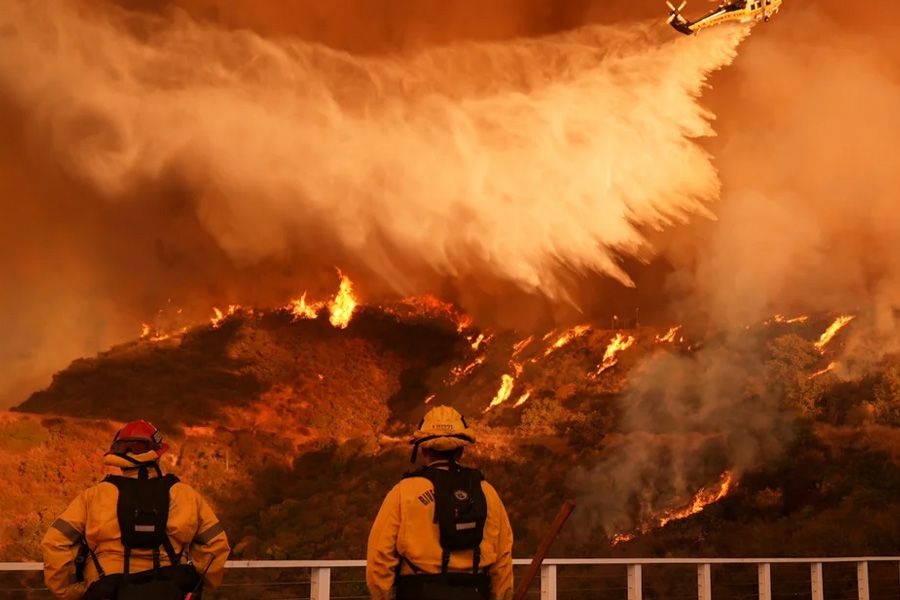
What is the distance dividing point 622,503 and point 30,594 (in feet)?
36.8

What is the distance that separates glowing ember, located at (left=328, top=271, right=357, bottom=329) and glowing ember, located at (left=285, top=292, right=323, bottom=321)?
0.32 metres

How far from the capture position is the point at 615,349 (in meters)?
23.8

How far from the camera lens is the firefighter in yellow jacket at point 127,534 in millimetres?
4789

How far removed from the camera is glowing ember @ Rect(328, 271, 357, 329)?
23.2 m

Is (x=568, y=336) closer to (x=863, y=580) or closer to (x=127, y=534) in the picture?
(x=863, y=580)

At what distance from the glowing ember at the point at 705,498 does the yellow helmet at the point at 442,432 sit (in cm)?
1832

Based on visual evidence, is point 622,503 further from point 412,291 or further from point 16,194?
point 16,194

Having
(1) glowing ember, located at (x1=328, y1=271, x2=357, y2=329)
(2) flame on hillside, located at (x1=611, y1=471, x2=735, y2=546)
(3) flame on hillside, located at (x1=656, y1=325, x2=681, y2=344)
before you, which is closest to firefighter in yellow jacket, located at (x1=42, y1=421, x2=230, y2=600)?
(2) flame on hillside, located at (x1=611, y1=471, x2=735, y2=546)

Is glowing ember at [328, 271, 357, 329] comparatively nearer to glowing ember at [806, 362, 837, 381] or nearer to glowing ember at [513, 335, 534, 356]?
glowing ember at [513, 335, 534, 356]

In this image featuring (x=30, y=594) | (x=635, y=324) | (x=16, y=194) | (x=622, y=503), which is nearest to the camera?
(x=30, y=594)

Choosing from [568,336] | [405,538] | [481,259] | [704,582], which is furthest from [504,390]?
[405,538]

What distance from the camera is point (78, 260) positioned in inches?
813

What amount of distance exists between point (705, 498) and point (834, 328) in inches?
193

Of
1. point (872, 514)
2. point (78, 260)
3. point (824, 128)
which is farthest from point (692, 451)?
point (78, 260)
